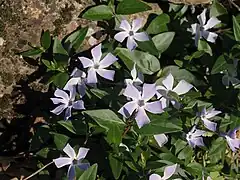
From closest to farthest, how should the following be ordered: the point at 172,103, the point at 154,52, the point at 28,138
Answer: the point at 172,103, the point at 154,52, the point at 28,138

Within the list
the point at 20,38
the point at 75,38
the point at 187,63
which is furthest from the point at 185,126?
the point at 20,38

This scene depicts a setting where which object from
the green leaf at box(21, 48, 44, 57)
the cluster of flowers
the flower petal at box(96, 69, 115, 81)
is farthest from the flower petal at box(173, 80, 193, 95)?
the green leaf at box(21, 48, 44, 57)

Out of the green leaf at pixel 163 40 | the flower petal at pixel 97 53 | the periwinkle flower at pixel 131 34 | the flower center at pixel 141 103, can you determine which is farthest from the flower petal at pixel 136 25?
the flower center at pixel 141 103

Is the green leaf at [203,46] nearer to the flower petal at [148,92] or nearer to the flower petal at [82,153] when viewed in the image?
the flower petal at [148,92]

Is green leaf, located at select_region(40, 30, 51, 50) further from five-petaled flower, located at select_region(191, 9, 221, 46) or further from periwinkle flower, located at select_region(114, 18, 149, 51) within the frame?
five-petaled flower, located at select_region(191, 9, 221, 46)

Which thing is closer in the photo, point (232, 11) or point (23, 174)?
point (23, 174)

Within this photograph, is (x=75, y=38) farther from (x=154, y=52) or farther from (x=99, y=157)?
(x=99, y=157)
